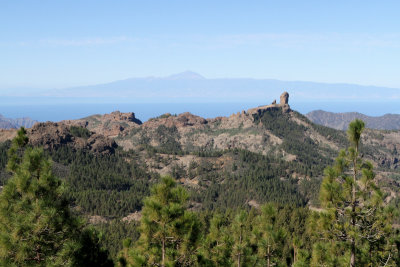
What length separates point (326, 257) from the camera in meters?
24.6

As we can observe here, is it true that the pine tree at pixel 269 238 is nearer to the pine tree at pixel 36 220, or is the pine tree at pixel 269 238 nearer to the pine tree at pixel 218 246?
the pine tree at pixel 218 246

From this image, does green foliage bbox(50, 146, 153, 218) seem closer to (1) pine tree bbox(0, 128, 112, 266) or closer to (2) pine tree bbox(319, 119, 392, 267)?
(1) pine tree bbox(0, 128, 112, 266)

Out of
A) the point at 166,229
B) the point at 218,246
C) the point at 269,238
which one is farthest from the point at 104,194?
the point at 166,229

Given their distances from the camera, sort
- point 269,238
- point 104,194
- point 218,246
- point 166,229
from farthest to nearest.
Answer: point 104,194 < point 218,246 < point 269,238 < point 166,229

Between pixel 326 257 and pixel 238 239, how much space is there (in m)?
9.78

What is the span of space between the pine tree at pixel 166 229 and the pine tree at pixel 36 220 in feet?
12.6

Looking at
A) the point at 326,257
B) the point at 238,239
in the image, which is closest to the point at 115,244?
the point at 238,239

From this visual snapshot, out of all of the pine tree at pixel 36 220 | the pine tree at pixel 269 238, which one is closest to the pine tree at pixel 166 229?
the pine tree at pixel 36 220

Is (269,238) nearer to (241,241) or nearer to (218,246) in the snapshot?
(241,241)

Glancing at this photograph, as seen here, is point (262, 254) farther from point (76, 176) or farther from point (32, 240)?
point (76, 176)

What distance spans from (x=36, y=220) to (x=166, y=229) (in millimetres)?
7060

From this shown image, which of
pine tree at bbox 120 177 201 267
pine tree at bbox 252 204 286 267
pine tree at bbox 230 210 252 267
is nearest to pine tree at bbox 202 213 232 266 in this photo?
pine tree at bbox 230 210 252 267

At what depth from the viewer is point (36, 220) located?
18.5m

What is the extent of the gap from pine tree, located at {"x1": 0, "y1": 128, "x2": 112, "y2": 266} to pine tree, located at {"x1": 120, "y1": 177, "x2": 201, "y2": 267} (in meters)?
3.84
